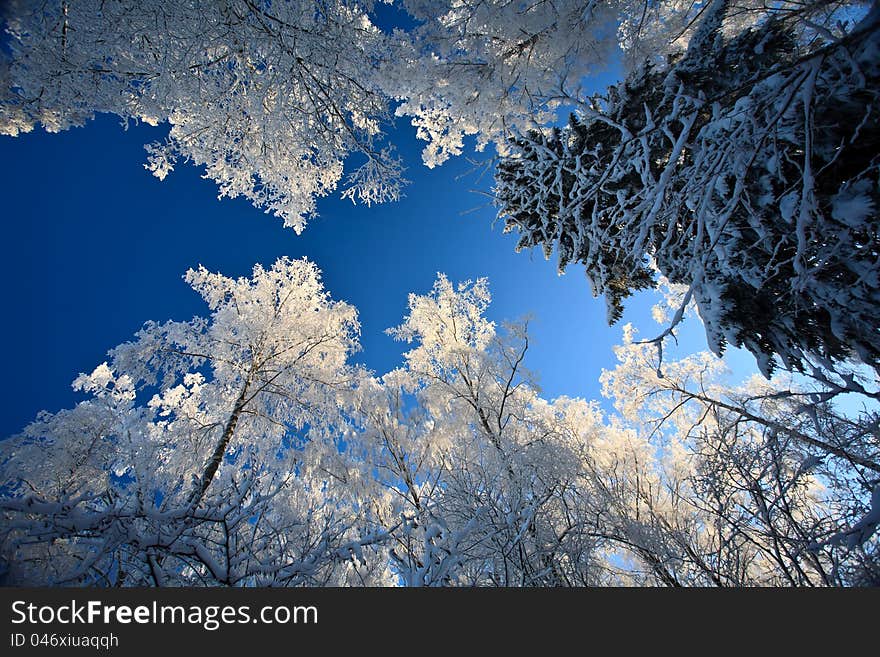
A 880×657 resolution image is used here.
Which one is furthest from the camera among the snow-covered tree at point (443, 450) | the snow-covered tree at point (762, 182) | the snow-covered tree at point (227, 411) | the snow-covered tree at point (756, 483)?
the snow-covered tree at point (227, 411)

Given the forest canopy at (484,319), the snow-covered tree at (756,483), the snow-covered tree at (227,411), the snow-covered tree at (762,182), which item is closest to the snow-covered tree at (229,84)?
the forest canopy at (484,319)

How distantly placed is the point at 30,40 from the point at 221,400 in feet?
17.8

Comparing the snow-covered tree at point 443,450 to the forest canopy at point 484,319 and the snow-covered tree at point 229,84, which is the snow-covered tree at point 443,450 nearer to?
the forest canopy at point 484,319

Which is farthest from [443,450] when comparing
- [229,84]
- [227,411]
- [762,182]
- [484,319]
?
[229,84]

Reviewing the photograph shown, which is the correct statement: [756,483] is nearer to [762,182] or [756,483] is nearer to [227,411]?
[762,182]

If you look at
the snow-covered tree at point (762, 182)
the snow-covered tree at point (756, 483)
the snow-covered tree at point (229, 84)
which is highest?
the snow-covered tree at point (229, 84)

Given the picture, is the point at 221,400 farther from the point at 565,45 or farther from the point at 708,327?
the point at 565,45

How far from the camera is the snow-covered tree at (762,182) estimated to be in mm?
1954

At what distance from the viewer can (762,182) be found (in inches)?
93.0

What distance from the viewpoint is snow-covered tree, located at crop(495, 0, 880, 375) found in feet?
6.41

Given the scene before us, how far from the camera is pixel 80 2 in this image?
368 cm

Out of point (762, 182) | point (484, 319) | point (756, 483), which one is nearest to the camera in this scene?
point (762, 182)

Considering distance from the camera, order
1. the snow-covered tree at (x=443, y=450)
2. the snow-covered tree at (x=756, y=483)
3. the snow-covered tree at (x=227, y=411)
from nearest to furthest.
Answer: the snow-covered tree at (x=756, y=483) → the snow-covered tree at (x=443, y=450) → the snow-covered tree at (x=227, y=411)

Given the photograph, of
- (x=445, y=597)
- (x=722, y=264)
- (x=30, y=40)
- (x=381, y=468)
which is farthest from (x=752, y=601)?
(x=30, y=40)
